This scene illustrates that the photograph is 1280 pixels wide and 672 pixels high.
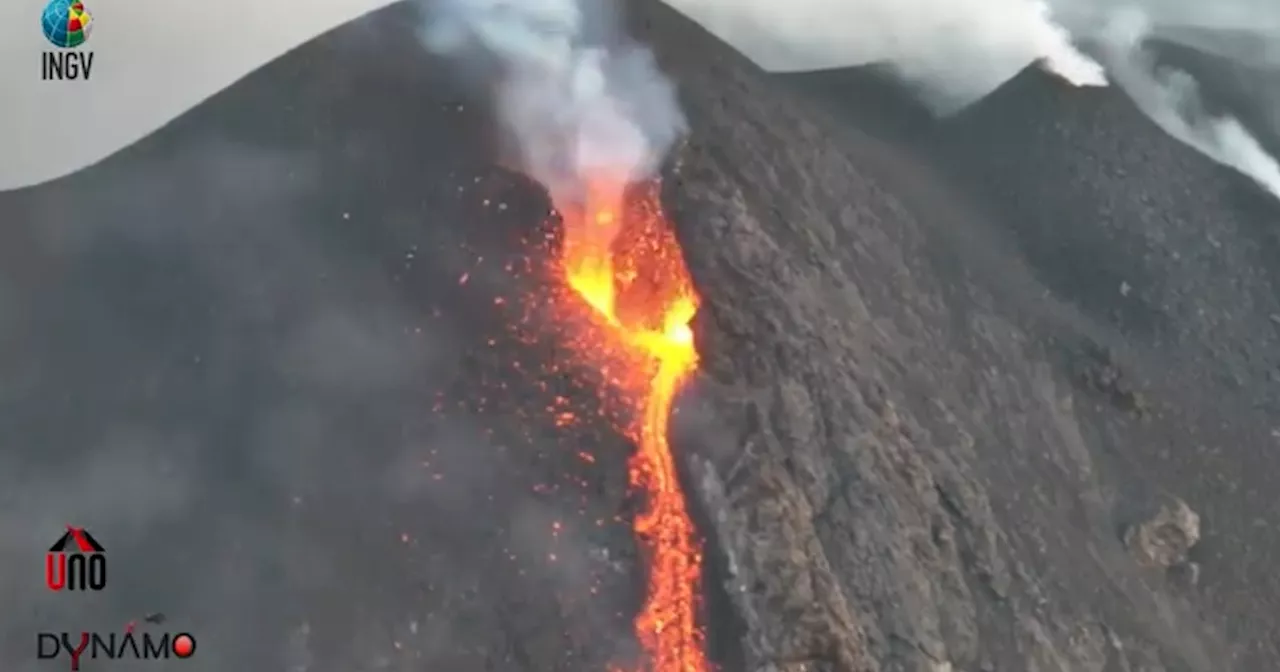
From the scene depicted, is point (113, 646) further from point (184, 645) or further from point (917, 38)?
point (917, 38)

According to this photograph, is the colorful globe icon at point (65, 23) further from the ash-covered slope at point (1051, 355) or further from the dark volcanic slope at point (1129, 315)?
the dark volcanic slope at point (1129, 315)

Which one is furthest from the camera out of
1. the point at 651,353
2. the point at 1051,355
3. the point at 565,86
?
the point at 1051,355

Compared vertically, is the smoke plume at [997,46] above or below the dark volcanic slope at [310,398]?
above

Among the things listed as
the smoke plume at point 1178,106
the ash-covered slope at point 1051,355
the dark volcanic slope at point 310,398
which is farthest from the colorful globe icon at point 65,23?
the smoke plume at point 1178,106

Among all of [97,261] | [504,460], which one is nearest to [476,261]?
[504,460]

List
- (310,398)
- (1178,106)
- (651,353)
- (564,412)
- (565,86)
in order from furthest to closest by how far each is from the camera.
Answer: (1178,106)
(565,86)
(651,353)
(310,398)
(564,412)

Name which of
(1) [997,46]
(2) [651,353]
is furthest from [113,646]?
(1) [997,46]
